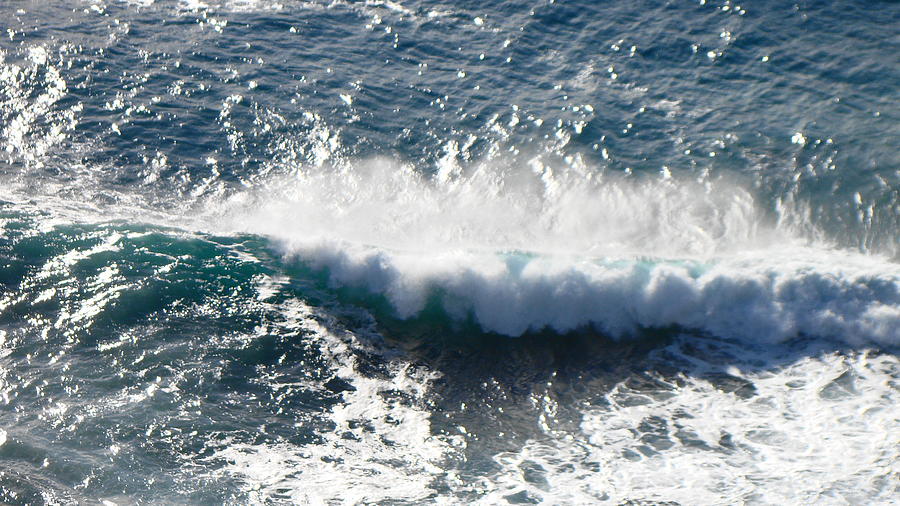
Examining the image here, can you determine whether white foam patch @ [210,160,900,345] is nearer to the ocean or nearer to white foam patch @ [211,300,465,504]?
the ocean

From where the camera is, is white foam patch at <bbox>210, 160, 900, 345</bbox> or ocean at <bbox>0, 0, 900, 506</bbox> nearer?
ocean at <bbox>0, 0, 900, 506</bbox>

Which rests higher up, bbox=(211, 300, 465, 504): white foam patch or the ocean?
the ocean

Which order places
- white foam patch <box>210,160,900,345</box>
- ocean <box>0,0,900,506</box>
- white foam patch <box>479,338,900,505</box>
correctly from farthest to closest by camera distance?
white foam patch <box>210,160,900,345</box>, ocean <box>0,0,900,506</box>, white foam patch <box>479,338,900,505</box>

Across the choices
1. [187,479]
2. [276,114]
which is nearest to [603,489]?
[187,479]

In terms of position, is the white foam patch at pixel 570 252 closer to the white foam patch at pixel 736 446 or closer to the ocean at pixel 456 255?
the ocean at pixel 456 255

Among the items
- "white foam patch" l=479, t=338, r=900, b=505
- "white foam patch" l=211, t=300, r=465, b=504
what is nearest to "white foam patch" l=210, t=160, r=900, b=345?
"white foam patch" l=479, t=338, r=900, b=505

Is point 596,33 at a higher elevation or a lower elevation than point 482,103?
higher

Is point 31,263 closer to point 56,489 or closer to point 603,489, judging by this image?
point 56,489
